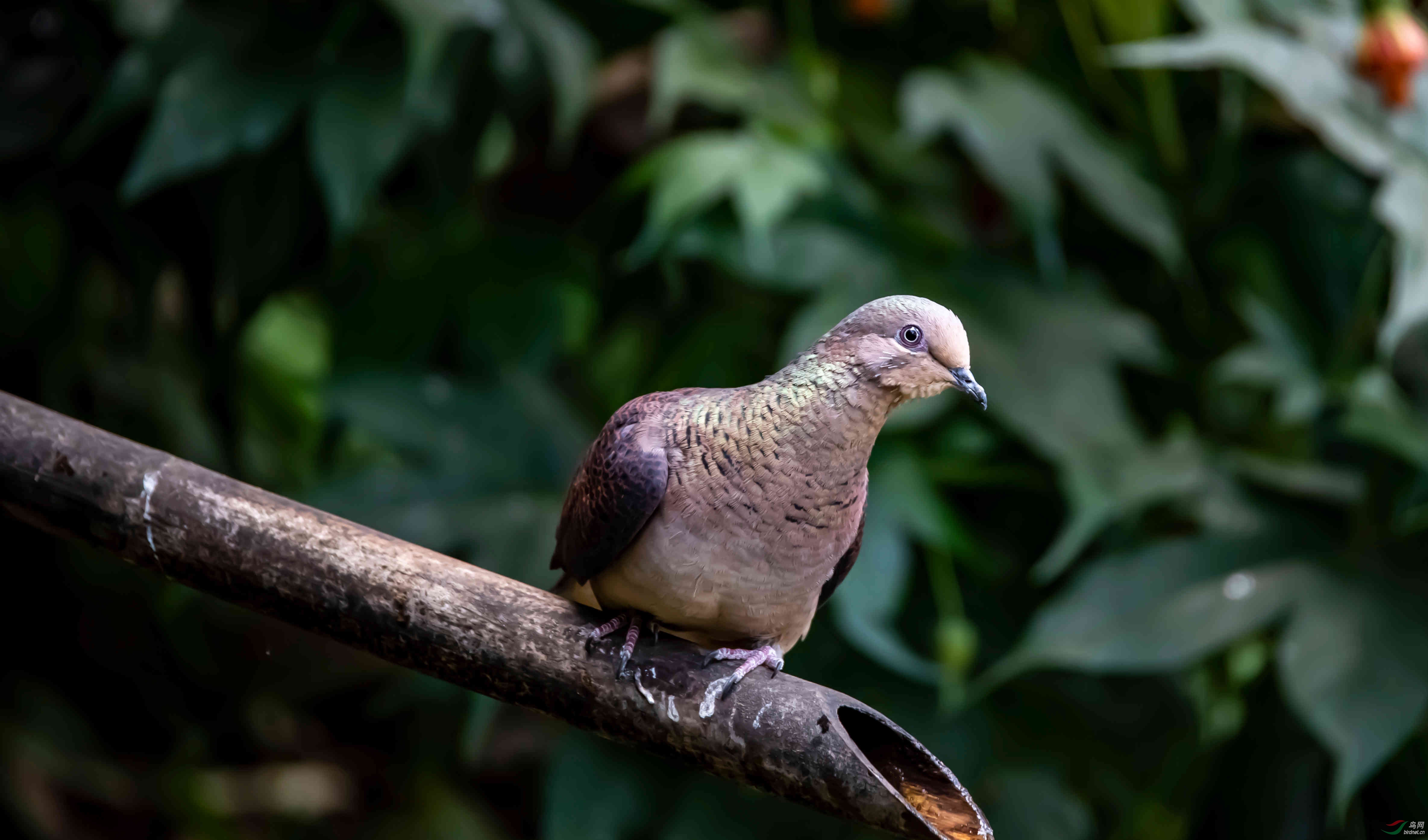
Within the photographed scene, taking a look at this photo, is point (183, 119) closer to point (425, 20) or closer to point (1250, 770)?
point (425, 20)

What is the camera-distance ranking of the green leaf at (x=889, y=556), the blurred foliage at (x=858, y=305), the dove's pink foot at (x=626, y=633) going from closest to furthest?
the dove's pink foot at (x=626, y=633) → the green leaf at (x=889, y=556) → the blurred foliage at (x=858, y=305)

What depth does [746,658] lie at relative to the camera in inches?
46.2

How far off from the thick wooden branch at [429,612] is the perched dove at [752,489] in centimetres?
5

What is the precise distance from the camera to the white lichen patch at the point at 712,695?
1.06m

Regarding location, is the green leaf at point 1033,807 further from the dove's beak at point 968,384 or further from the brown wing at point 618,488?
the dove's beak at point 968,384

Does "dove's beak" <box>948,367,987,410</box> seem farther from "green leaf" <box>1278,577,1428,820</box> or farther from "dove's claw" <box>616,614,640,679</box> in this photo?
"green leaf" <box>1278,577,1428,820</box>

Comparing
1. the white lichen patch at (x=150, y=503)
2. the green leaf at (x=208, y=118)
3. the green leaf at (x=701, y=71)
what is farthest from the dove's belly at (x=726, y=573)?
the green leaf at (x=208, y=118)

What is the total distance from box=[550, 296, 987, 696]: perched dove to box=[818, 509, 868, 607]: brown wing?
0.06ft

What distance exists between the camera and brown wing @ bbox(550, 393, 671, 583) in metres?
1.17

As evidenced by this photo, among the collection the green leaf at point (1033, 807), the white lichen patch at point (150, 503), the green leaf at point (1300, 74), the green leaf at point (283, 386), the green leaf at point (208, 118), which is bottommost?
the green leaf at point (1033, 807)

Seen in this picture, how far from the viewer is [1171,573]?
2.08m

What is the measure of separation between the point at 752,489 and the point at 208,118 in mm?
1568

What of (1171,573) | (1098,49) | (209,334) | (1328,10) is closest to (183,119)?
(209,334)

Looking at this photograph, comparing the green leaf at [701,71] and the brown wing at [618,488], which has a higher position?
the green leaf at [701,71]
